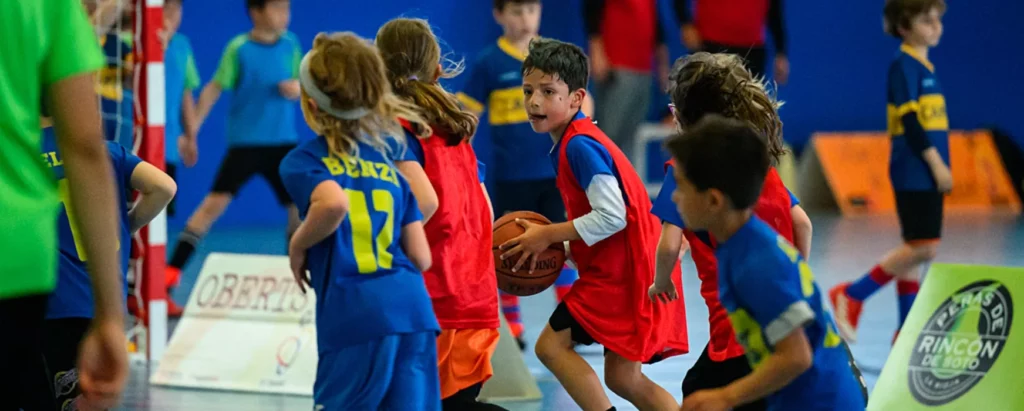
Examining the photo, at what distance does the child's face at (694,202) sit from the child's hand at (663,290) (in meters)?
0.90

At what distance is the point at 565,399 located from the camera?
5.31 metres

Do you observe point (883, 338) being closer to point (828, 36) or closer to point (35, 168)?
point (35, 168)

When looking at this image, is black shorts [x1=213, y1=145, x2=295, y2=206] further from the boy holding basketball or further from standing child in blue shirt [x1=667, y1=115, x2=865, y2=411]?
standing child in blue shirt [x1=667, y1=115, x2=865, y2=411]

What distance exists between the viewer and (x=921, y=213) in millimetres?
6230

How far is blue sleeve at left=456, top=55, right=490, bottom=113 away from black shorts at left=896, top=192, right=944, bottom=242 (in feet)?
6.86

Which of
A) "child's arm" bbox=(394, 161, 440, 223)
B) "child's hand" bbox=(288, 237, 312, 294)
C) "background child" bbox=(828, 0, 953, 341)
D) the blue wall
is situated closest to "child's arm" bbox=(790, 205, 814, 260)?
Answer: "child's arm" bbox=(394, 161, 440, 223)

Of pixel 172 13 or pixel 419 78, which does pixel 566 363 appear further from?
pixel 172 13

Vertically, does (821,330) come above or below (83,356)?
below

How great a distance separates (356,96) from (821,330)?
1.23 metres

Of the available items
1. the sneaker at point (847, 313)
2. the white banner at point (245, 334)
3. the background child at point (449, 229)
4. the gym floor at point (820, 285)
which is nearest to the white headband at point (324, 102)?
the background child at point (449, 229)

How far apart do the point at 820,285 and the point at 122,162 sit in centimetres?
572

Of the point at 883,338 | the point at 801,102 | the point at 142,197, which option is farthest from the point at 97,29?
the point at 801,102

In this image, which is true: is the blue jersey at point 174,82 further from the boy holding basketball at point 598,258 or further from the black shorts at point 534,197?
the boy holding basketball at point 598,258

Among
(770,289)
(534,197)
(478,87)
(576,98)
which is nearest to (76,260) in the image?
(576,98)
